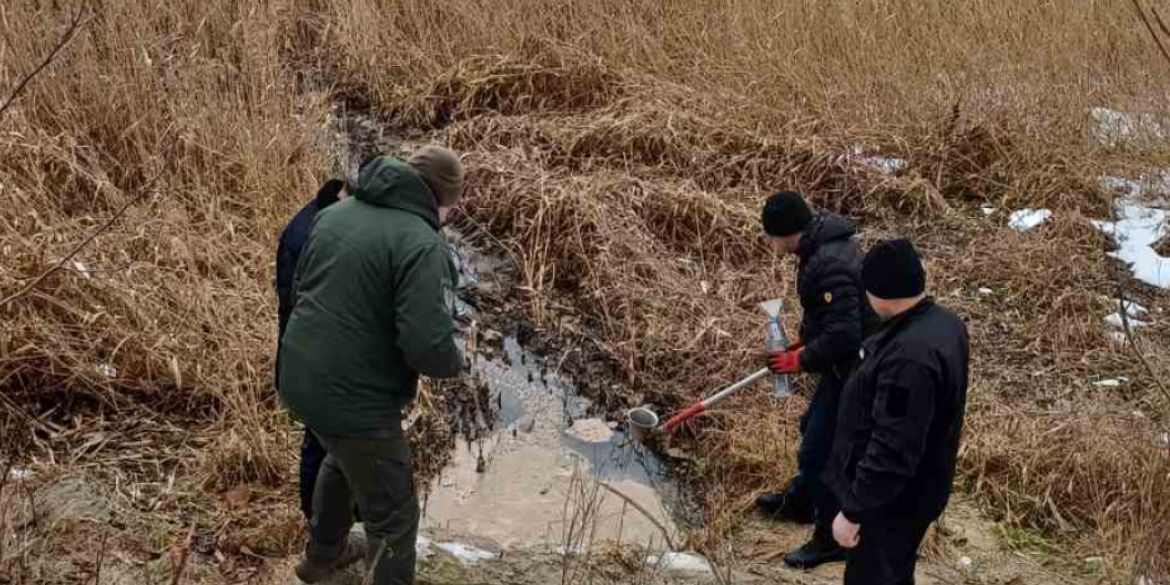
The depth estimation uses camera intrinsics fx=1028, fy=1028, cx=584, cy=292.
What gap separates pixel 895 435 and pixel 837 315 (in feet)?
2.80

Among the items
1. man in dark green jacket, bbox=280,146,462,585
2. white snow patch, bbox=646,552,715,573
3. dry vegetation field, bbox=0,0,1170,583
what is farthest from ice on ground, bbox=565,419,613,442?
man in dark green jacket, bbox=280,146,462,585

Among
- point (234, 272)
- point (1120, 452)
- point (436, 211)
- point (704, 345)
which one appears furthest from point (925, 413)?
point (234, 272)

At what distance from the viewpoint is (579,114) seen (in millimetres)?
7469

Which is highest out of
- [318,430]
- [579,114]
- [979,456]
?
[318,430]

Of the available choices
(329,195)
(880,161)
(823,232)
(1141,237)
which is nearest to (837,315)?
(823,232)

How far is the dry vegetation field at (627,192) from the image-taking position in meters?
4.21

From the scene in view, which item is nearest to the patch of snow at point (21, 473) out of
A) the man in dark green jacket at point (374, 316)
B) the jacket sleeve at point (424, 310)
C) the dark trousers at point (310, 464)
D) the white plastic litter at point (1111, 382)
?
the dark trousers at point (310, 464)

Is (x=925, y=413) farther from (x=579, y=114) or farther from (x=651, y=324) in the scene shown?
(x=579, y=114)

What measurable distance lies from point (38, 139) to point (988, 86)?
19.9 feet

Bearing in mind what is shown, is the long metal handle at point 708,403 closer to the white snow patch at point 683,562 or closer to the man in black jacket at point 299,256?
the white snow patch at point 683,562

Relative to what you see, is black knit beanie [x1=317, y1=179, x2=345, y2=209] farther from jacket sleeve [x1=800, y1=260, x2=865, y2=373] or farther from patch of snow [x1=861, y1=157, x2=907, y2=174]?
patch of snow [x1=861, y1=157, x2=907, y2=174]

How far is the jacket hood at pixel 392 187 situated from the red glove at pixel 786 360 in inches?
60.2

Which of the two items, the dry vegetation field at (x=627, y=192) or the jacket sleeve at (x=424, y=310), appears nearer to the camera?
the jacket sleeve at (x=424, y=310)

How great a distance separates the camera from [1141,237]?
21.5 ft
